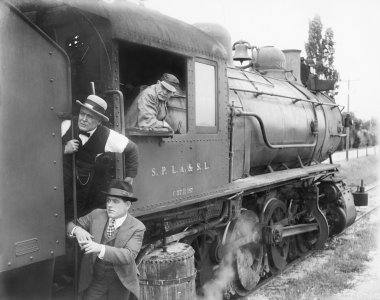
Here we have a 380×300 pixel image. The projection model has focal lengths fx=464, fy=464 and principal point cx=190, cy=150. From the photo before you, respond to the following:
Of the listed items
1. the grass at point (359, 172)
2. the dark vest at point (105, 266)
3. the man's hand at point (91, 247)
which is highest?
the man's hand at point (91, 247)

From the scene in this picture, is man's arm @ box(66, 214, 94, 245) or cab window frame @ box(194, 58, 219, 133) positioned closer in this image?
man's arm @ box(66, 214, 94, 245)

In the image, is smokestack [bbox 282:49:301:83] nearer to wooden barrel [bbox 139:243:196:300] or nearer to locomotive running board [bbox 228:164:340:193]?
locomotive running board [bbox 228:164:340:193]

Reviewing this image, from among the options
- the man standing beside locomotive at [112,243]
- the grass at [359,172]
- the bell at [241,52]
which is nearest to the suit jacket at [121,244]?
the man standing beside locomotive at [112,243]

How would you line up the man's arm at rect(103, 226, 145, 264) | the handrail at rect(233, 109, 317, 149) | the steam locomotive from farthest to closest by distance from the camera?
the handrail at rect(233, 109, 317, 149) < the man's arm at rect(103, 226, 145, 264) < the steam locomotive

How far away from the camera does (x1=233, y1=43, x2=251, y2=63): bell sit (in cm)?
891

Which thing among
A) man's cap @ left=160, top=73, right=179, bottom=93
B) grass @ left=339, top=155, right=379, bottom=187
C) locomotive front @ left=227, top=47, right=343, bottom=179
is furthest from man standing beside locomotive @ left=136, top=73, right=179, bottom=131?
grass @ left=339, top=155, right=379, bottom=187

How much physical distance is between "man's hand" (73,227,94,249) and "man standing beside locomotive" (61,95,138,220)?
0.45m

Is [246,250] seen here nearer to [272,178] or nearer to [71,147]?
[272,178]

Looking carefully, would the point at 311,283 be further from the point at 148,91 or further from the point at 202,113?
the point at 148,91

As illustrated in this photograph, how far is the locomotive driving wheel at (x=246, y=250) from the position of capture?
19.2 feet

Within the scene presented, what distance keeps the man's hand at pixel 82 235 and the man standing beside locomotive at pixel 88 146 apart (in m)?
0.45

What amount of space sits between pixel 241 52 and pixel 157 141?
18.0 ft

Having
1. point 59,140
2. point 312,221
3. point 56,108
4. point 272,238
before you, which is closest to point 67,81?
point 56,108

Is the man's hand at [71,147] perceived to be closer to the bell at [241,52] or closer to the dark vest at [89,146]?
the dark vest at [89,146]
